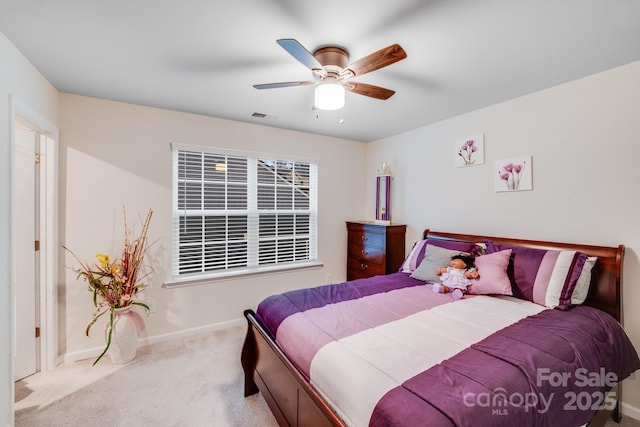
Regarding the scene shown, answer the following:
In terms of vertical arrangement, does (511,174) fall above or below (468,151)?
below

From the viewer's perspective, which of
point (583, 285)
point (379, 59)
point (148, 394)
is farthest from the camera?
point (148, 394)

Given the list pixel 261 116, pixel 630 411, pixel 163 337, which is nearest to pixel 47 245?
pixel 163 337

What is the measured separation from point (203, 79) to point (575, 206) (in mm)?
3234

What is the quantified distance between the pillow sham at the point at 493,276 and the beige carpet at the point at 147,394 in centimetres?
186

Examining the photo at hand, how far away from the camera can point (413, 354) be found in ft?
4.54

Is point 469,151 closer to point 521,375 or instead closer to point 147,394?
point 521,375

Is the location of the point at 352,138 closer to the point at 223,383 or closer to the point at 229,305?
the point at 229,305

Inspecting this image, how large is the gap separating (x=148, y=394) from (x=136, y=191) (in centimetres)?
188

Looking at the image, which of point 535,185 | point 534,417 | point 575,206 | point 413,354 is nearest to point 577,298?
point 575,206

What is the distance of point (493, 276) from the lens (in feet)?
7.45

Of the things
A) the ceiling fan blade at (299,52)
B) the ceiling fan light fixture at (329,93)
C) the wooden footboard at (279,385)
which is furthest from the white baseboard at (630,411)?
the ceiling fan blade at (299,52)

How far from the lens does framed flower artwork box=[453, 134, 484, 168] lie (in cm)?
295

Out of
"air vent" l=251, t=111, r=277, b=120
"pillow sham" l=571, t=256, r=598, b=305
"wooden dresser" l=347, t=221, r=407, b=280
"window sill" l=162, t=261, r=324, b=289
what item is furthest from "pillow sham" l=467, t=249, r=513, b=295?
"air vent" l=251, t=111, r=277, b=120

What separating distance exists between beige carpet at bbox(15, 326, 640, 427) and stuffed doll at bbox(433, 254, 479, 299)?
129cm
